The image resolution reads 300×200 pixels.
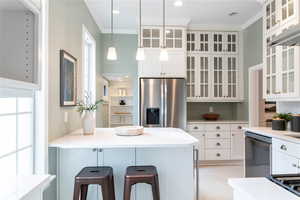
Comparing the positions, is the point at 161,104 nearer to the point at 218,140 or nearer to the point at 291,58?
the point at 218,140

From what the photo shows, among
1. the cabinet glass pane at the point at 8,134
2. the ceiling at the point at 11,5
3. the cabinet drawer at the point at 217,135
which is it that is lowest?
the cabinet drawer at the point at 217,135

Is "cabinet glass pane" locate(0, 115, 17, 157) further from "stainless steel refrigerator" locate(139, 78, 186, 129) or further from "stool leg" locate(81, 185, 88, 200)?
"stainless steel refrigerator" locate(139, 78, 186, 129)

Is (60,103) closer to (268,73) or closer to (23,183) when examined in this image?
(23,183)

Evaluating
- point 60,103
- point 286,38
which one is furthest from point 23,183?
point 286,38

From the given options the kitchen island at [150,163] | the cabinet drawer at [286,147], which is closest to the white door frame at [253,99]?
the cabinet drawer at [286,147]

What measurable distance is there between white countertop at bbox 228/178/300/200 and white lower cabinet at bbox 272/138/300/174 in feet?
4.90

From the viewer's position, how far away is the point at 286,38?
139cm

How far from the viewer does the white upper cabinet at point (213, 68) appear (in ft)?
16.0

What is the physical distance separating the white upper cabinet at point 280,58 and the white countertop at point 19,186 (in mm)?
2826

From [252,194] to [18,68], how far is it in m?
1.34

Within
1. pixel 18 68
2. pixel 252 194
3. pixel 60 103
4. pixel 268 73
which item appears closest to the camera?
pixel 252 194

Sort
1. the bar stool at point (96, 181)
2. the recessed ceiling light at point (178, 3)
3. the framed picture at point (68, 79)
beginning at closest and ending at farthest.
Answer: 1. the bar stool at point (96, 181)
2. the framed picture at point (68, 79)
3. the recessed ceiling light at point (178, 3)

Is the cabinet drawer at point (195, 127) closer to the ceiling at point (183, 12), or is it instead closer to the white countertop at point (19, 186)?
the ceiling at point (183, 12)

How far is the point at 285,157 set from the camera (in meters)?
2.49
